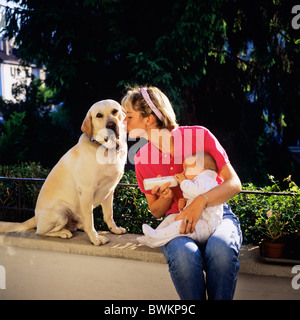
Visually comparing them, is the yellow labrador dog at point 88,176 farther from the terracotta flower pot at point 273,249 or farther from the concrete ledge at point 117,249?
the terracotta flower pot at point 273,249

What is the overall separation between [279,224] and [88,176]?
1.44 m

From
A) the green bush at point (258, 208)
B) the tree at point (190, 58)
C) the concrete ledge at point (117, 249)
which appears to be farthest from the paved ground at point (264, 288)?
the tree at point (190, 58)

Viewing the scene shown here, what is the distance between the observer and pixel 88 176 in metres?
2.80

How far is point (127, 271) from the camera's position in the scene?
2723 mm

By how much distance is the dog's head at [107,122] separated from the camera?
277 centimetres

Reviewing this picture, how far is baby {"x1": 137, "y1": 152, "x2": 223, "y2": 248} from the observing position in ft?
7.22

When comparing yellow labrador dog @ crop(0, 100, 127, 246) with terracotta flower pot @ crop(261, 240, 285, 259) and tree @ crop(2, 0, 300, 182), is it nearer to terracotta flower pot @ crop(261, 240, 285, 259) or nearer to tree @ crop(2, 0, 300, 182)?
terracotta flower pot @ crop(261, 240, 285, 259)

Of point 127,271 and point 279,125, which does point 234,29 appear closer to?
point 279,125

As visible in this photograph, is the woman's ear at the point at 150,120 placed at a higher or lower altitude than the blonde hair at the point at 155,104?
lower

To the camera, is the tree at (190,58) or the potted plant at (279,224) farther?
the tree at (190,58)

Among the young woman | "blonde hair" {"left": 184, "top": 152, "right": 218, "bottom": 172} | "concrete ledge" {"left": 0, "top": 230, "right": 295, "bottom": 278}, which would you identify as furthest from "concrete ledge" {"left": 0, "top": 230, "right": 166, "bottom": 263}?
"blonde hair" {"left": 184, "top": 152, "right": 218, "bottom": 172}

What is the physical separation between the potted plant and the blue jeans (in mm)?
381

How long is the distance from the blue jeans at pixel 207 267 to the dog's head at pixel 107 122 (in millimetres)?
1063
